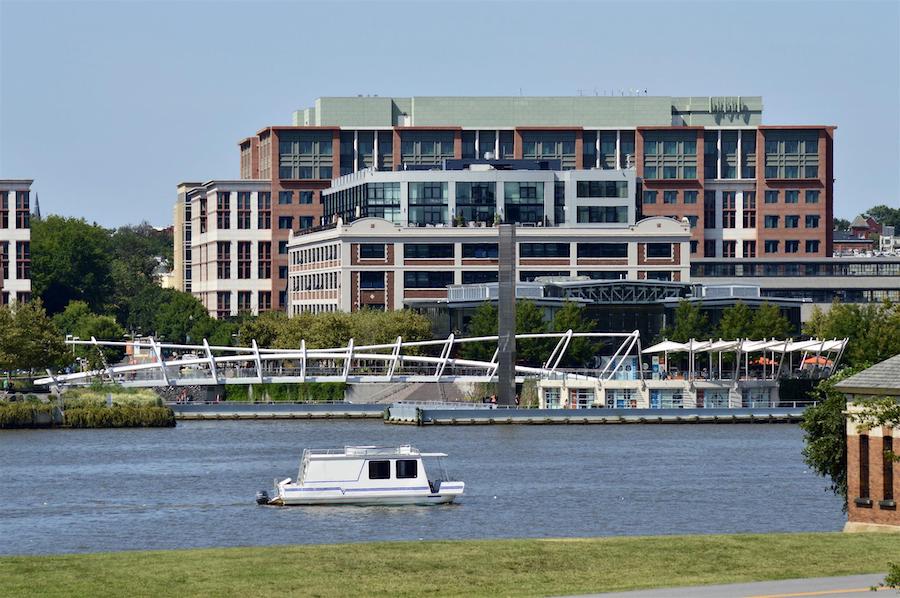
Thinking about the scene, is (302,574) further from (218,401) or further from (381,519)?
(218,401)

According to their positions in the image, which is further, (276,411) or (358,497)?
(276,411)

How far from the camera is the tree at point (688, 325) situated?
169 m

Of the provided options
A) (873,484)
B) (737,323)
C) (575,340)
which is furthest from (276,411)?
(873,484)

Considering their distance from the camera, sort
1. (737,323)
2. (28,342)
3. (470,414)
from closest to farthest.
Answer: (470,414) < (28,342) < (737,323)

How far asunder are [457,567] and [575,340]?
121 metres

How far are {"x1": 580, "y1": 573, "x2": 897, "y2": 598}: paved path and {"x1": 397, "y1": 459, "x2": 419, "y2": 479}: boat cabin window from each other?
40.6 meters

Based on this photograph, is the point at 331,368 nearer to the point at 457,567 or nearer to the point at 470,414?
the point at 470,414

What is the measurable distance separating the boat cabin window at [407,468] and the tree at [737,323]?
87.8m

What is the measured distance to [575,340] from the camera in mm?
167250

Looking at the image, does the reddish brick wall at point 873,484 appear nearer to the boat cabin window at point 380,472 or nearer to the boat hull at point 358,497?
the boat hull at point 358,497

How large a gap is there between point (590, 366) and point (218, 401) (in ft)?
Result: 118

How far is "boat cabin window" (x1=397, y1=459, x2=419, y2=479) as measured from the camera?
3238 inches

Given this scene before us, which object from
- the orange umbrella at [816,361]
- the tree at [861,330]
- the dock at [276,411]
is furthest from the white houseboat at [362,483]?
the orange umbrella at [816,361]

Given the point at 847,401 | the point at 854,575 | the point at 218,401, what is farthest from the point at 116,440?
the point at 854,575
